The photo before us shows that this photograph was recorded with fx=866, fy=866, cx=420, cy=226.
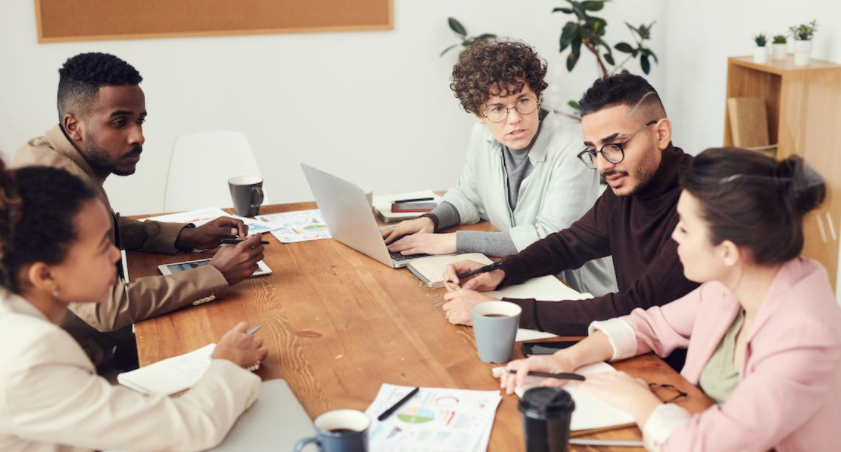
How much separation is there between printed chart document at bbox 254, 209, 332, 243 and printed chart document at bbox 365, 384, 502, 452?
1.05 meters

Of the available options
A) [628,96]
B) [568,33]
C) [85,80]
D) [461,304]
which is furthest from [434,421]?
[568,33]

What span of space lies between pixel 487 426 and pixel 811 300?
0.50 m

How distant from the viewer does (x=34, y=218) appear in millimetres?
1190

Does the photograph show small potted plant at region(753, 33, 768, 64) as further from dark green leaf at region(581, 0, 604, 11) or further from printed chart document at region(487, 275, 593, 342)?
printed chart document at region(487, 275, 593, 342)

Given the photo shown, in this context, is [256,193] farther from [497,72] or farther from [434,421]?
[434,421]

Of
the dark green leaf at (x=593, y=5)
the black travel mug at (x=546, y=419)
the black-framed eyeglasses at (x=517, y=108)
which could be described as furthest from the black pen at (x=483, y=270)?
the dark green leaf at (x=593, y=5)

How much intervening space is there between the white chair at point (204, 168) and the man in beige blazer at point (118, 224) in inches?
32.4

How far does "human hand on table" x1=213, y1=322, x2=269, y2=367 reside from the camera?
149 centimetres

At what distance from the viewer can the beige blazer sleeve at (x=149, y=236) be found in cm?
234

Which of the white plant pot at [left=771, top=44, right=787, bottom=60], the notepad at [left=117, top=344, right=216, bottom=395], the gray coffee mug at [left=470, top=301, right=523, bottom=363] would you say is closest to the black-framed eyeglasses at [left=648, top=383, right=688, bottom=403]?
the gray coffee mug at [left=470, top=301, right=523, bottom=363]

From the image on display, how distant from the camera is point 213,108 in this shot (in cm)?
418

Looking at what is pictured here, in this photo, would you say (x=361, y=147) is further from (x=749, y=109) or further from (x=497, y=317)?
(x=497, y=317)

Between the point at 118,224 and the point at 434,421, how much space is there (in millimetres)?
1311

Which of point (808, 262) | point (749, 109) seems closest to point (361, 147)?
point (749, 109)
